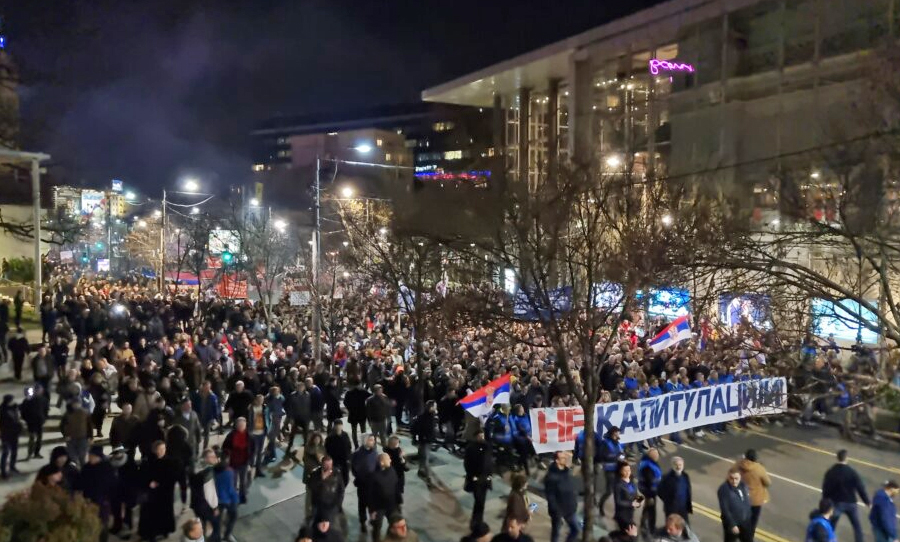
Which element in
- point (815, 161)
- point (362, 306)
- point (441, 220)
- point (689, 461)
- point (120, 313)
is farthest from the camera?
point (362, 306)

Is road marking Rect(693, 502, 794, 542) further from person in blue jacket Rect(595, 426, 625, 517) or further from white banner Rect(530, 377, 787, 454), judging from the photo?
white banner Rect(530, 377, 787, 454)

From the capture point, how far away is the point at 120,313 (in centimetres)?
2086

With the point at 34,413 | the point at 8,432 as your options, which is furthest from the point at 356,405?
→ the point at 8,432

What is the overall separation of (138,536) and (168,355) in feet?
26.2

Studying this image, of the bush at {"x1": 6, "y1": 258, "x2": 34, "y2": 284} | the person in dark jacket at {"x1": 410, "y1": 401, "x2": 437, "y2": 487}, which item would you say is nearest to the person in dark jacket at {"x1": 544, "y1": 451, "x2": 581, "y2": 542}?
the person in dark jacket at {"x1": 410, "y1": 401, "x2": 437, "y2": 487}

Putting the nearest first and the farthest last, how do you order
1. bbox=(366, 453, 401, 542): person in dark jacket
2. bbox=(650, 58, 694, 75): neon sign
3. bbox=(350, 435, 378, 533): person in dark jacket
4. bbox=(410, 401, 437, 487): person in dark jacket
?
bbox=(366, 453, 401, 542): person in dark jacket → bbox=(350, 435, 378, 533): person in dark jacket → bbox=(410, 401, 437, 487): person in dark jacket → bbox=(650, 58, 694, 75): neon sign

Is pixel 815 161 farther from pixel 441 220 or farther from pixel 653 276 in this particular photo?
pixel 441 220

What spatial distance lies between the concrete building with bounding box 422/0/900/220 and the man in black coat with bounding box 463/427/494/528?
8052 mm

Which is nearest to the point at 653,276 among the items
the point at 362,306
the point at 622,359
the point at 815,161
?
the point at 815,161

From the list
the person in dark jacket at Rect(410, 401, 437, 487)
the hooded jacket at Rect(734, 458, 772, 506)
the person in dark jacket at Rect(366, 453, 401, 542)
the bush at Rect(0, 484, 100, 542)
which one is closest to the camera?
the bush at Rect(0, 484, 100, 542)

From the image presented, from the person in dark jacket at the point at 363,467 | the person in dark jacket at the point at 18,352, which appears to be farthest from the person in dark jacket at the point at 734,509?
the person in dark jacket at the point at 18,352

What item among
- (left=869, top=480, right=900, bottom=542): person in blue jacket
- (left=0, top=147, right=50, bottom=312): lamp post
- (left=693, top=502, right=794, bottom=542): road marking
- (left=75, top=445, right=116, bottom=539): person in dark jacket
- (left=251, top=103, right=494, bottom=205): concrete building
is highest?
(left=251, top=103, right=494, bottom=205): concrete building

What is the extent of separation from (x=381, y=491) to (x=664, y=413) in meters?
6.81

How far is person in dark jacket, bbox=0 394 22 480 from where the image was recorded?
1016 centimetres
